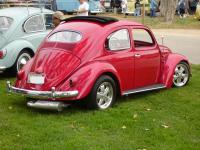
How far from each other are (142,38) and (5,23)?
3764 mm

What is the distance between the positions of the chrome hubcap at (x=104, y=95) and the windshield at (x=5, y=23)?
411 centimetres

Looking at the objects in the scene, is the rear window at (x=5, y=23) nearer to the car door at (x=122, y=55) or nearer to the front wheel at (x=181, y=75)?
the car door at (x=122, y=55)

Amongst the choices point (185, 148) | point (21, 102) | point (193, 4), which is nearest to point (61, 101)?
point (21, 102)

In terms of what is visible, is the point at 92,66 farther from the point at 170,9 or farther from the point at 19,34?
the point at 170,9

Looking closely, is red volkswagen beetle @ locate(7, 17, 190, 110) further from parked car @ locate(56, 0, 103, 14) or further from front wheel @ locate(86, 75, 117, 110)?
parked car @ locate(56, 0, 103, 14)

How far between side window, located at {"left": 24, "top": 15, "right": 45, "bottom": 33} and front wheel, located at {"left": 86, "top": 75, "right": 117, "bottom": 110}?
424 centimetres

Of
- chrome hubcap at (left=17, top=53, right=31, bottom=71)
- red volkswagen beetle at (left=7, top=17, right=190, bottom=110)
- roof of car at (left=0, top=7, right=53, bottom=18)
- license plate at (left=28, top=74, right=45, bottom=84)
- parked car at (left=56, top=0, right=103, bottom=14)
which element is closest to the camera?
red volkswagen beetle at (left=7, top=17, right=190, bottom=110)

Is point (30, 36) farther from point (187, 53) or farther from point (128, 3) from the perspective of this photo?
point (128, 3)

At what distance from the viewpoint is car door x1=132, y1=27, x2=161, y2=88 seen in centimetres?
911

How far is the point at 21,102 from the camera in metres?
8.98

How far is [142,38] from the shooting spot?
376 inches

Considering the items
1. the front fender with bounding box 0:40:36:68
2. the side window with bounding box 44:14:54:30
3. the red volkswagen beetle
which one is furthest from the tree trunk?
the red volkswagen beetle

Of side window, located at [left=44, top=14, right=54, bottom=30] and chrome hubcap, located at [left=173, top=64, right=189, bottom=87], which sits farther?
side window, located at [left=44, top=14, right=54, bottom=30]

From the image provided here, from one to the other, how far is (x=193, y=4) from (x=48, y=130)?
1301 inches
